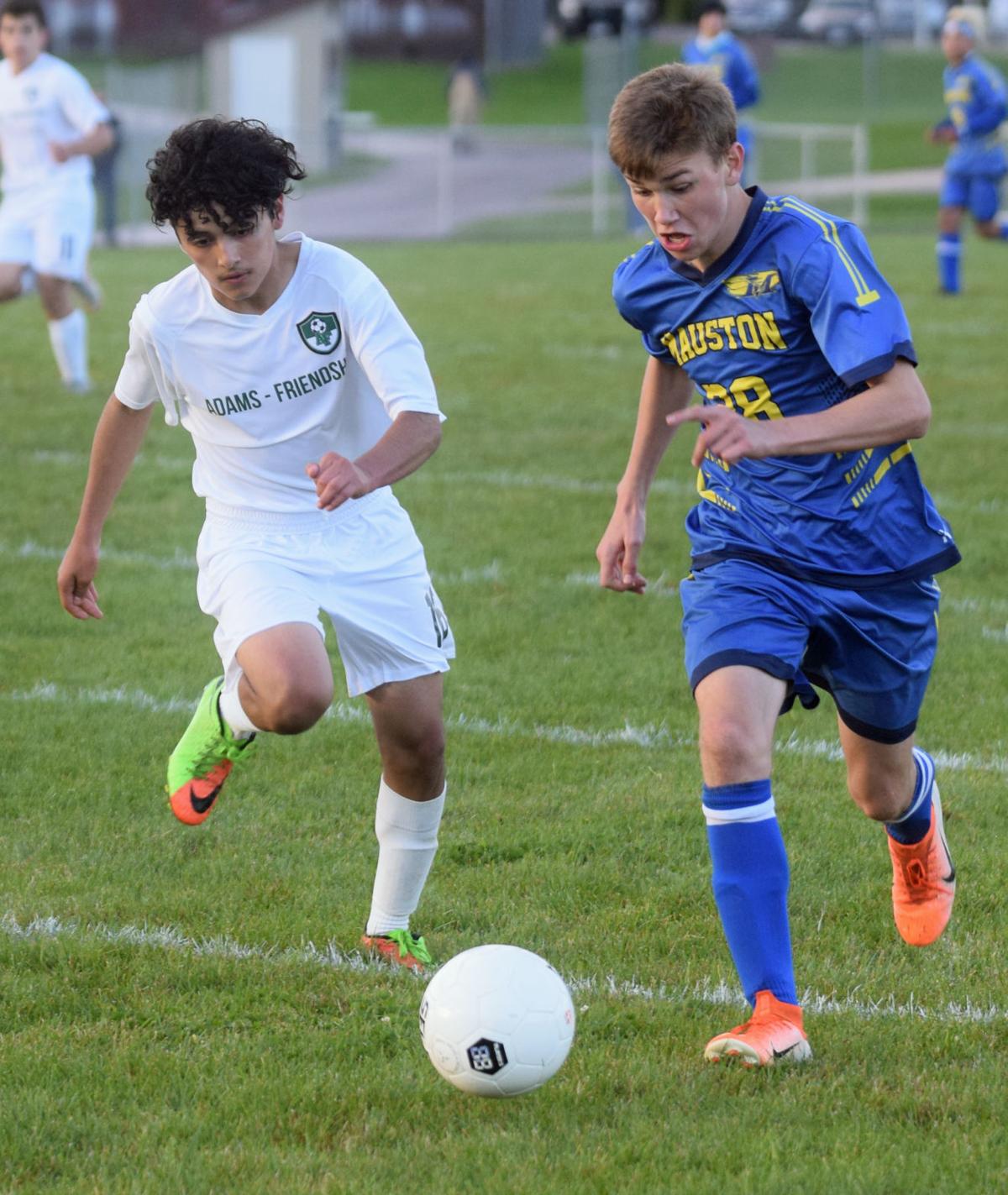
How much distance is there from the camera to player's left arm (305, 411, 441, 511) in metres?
3.57

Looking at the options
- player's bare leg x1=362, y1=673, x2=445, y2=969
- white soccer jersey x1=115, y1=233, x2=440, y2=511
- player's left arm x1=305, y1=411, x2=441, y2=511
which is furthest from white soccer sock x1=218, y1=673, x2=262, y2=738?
player's left arm x1=305, y1=411, x2=441, y2=511

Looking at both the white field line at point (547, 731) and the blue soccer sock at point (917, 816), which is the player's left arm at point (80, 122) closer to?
the white field line at point (547, 731)

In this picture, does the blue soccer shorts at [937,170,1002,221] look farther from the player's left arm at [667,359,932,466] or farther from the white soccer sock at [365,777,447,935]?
the player's left arm at [667,359,932,466]

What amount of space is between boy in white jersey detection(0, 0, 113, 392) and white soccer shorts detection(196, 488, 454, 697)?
276 inches

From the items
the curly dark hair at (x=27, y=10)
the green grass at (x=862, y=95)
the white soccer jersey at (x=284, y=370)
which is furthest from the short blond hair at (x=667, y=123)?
the green grass at (x=862, y=95)

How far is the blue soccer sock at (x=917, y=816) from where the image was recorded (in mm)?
4066

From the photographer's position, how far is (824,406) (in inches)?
146

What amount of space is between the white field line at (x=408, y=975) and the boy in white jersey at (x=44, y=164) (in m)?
7.18

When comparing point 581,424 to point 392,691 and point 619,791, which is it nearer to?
point 619,791

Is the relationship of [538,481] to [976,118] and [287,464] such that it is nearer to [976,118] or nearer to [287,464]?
[287,464]

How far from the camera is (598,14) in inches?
2137

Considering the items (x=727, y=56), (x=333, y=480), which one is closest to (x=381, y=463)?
(x=333, y=480)

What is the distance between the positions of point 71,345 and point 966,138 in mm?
8854

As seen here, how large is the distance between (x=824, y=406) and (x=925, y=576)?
0.41m
